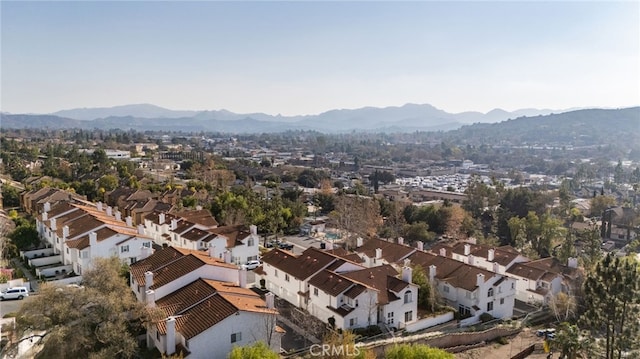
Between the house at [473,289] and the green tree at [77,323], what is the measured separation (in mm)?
17422

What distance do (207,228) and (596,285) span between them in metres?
25.3

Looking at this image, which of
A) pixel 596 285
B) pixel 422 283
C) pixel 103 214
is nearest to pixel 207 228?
pixel 103 214

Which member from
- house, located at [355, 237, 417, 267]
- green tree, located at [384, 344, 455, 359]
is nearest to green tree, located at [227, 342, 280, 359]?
green tree, located at [384, 344, 455, 359]

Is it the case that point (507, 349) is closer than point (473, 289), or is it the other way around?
point (507, 349)

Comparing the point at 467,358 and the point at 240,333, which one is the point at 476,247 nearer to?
the point at 467,358

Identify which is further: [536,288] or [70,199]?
[70,199]

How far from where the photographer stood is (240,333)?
19297 millimetres

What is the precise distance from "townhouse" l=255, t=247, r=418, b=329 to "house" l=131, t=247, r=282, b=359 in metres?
4.16

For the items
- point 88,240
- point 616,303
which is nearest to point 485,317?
point 616,303

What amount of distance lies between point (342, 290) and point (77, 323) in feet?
39.2

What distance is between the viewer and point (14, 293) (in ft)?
83.8

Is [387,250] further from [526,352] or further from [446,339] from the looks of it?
[526,352]

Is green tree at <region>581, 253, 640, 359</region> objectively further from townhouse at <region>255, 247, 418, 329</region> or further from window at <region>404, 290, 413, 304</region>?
townhouse at <region>255, 247, 418, 329</region>

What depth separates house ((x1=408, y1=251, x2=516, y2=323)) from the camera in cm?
2762
